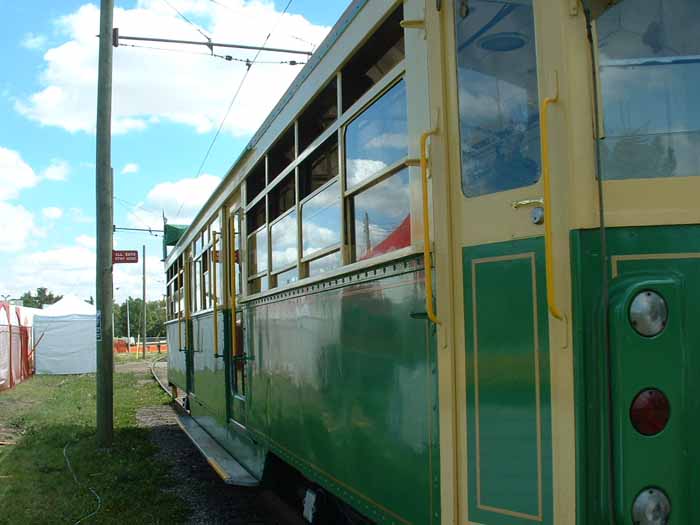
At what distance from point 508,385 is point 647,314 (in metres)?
0.50

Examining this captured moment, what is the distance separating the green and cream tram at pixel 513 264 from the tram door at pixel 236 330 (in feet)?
7.69

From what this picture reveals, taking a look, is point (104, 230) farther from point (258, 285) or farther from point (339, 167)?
point (339, 167)

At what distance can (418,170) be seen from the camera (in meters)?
2.86

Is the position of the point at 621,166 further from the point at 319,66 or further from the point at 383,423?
the point at 319,66

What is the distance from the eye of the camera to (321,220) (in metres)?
3.96

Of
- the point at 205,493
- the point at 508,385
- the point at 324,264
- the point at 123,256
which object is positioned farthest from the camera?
the point at 123,256

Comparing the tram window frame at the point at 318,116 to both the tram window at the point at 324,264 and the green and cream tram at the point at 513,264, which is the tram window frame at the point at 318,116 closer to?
the green and cream tram at the point at 513,264

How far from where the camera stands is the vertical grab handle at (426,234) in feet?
8.43

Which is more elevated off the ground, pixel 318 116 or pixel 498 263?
pixel 318 116

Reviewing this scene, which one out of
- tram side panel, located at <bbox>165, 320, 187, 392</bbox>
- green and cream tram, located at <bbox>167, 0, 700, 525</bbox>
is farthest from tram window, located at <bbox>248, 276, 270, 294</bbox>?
tram side panel, located at <bbox>165, 320, 187, 392</bbox>

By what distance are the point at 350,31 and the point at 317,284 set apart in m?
1.30

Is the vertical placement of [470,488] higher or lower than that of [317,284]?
lower

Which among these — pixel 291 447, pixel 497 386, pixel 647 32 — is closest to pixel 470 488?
pixel 497 386

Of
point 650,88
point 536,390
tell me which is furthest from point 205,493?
point 650,88
